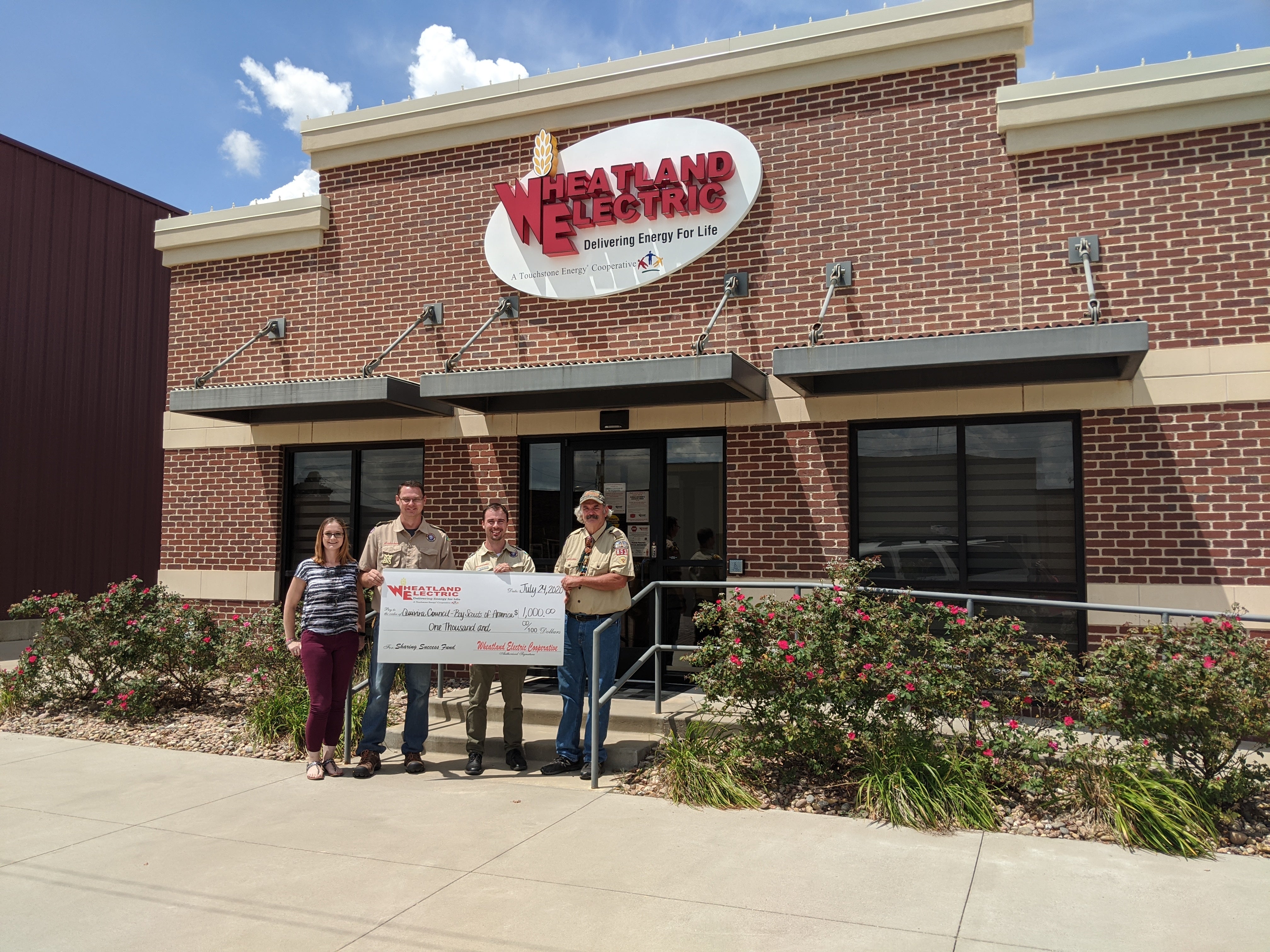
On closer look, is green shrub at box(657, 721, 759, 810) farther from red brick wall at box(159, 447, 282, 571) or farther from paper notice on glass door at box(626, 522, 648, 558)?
red brick wall at box(159, 447, 282, 571)

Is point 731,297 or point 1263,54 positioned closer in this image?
point 1263,54

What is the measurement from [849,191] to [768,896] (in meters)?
6.40

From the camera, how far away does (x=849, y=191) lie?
28.3ft

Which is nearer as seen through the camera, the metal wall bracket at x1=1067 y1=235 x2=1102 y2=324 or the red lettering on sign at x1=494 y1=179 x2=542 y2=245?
the metal wall bracket at x1=1067 y1=235 x2=1102 y2=324

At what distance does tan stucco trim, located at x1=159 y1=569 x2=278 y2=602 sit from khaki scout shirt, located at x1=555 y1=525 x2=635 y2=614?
17.6 feet

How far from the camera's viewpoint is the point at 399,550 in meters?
7.15

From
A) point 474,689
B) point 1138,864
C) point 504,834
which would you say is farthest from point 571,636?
point 1138,864

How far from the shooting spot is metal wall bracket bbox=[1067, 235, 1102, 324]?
7664mm

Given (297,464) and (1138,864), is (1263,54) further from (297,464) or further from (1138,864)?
(297,464)

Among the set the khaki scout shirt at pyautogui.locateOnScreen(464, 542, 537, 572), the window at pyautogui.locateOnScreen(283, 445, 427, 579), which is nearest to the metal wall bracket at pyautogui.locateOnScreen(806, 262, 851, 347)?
the khaki scout shirt at pyautogui.locateOnScreen(464, 542, 537, 572)

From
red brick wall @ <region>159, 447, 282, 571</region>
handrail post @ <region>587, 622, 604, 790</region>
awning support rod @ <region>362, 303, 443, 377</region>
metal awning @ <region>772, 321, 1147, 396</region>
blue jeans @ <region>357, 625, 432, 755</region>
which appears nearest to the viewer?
handrail post @ <region>587, 622, 604, 790</region>

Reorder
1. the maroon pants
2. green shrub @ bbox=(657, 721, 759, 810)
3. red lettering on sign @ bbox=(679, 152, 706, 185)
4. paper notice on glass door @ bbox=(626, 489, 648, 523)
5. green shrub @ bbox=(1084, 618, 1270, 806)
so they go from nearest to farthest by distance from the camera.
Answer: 1. green shrub @ bbox=(1084, 618, 1270, 806)
2. green shrub @ bbox=(657, 721, 759, 810)
3. the maroon pants
4. red lettering on sign @ bbox=(679, 152, 706, 185)
5. paper notice on glass door @ bbox=(626, 489, 648, 523)

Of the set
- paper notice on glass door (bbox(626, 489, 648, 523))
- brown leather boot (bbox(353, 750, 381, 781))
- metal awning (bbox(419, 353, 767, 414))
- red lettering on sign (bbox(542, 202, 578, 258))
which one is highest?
red lettering on sign (bbox(542, 202, 578, 258))

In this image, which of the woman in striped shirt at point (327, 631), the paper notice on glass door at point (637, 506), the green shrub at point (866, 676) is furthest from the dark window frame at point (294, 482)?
the green shrub at point (866, 676)
